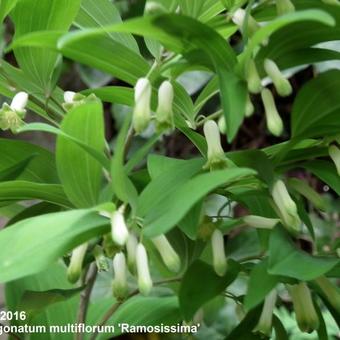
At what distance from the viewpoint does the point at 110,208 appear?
49cm

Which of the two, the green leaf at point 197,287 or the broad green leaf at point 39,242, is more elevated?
the broad green leaf at point 39,242

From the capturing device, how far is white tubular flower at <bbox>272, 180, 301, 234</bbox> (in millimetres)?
548

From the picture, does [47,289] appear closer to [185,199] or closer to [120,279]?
[120,279]

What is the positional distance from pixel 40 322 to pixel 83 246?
1.03 feet

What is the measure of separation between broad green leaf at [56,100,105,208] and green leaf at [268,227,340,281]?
18 cm

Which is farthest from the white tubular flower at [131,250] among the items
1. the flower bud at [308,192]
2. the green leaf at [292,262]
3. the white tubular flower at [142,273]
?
the flower bud at [308,192]

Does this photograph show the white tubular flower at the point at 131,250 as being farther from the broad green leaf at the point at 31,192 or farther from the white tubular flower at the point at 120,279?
the broad green leaf at the point at 31,192

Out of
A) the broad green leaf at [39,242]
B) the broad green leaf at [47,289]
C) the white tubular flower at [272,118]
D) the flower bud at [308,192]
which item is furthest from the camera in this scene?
the broad green leaf at [47,289]

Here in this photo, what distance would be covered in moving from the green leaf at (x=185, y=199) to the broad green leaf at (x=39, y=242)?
0.15 feet

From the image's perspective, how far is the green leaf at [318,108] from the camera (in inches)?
22.5

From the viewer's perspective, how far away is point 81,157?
1.89 feet

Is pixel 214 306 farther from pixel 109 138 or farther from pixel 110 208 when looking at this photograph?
pixel 109 138

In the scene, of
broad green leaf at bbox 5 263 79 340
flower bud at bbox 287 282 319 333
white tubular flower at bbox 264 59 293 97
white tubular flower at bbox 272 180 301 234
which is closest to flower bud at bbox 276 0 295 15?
white tubular flower at bbox 264 59 293 97

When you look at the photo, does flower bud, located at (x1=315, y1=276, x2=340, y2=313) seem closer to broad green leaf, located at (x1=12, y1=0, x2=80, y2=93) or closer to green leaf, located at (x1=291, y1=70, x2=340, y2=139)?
green leaf, located at (x1=291, y1=70, x2=340, y2=139)
